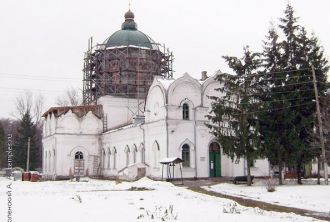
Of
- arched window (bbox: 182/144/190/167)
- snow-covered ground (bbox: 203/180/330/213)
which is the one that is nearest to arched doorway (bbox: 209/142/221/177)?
arched window (bbox: 182/144/190/167)

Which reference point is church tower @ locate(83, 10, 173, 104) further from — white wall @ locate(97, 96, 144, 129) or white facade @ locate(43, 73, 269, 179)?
white facade @ locate(43, 73, 269, 179)

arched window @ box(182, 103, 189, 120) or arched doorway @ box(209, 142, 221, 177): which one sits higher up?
arched window @ box(182, 103, 189, 120)

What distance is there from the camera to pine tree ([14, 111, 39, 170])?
58844mm

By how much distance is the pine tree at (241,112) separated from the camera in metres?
28.3

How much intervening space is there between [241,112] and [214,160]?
7.56 metres

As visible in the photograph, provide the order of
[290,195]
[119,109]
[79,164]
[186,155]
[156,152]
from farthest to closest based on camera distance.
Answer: [119,109]
[79,164]
[156,152]
[186,155]
[290,195]

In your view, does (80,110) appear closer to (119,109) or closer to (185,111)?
(119,109)

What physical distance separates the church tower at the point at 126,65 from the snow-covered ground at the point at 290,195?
20143 millimetres

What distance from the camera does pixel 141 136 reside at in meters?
37.7

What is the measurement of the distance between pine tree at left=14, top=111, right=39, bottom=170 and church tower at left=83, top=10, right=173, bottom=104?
14700mm

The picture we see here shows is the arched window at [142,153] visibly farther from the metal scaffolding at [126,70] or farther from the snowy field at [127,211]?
the snowy field at [127,211]

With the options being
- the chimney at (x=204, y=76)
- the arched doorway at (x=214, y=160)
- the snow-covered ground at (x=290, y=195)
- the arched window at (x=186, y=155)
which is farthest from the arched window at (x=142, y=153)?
the snow-covered ground at (x=290, y=195)

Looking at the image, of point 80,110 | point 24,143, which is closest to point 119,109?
point 80,110

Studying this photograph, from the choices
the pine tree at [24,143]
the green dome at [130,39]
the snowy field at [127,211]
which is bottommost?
the snowy field at [127,211]
